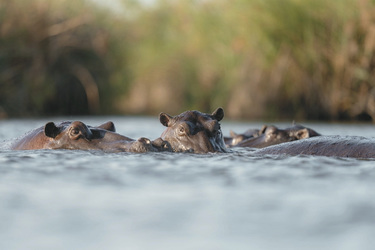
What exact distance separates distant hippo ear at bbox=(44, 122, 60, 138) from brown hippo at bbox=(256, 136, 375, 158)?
75.3 inches

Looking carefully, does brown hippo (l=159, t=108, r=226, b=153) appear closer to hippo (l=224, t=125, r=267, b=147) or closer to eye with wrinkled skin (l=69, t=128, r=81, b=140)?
eye with wrinkled skin (l=69, t=128, r=81, b=140)

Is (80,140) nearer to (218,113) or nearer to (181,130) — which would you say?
(181,130)

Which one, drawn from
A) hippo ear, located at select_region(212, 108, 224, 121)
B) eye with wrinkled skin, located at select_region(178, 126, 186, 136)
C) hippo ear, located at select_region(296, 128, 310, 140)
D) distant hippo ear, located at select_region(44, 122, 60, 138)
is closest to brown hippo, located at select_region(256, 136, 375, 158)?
hippo ear, located at select_region(212, 108, 224, 121)

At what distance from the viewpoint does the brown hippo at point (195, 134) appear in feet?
18.9

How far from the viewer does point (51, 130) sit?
A: 5867 mm

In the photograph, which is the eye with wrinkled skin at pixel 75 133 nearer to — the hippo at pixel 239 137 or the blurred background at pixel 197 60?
the hippo at pixel 239 137

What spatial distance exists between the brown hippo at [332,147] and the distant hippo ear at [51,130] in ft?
6.28

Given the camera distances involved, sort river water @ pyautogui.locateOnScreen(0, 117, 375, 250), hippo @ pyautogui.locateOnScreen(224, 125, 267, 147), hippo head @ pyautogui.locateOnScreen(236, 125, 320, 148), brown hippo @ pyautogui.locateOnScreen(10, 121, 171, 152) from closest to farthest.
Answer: river water @ pyautogui.locateOnScreen(0, 117, 375, 250)
brown hippo @ pyautogui.locateOnScreen(10, 121, 171, 152)
hippo head @ pyautogui.locateOnScreen(236, 125, 320, 148)
hippo @ pyautogui.locateOnScreen(224, 125, 267, 147)

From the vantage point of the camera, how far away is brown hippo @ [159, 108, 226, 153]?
5766mm

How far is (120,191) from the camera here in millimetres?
3725

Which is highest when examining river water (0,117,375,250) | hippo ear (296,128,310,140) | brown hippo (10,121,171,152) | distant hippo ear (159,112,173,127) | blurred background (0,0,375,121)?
blurred background (0,0,375,121)

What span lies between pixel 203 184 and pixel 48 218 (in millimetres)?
1233

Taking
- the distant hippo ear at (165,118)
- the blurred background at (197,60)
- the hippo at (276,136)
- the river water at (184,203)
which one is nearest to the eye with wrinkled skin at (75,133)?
the river water at (184,203)

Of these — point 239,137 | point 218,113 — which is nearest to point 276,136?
point 239,137
